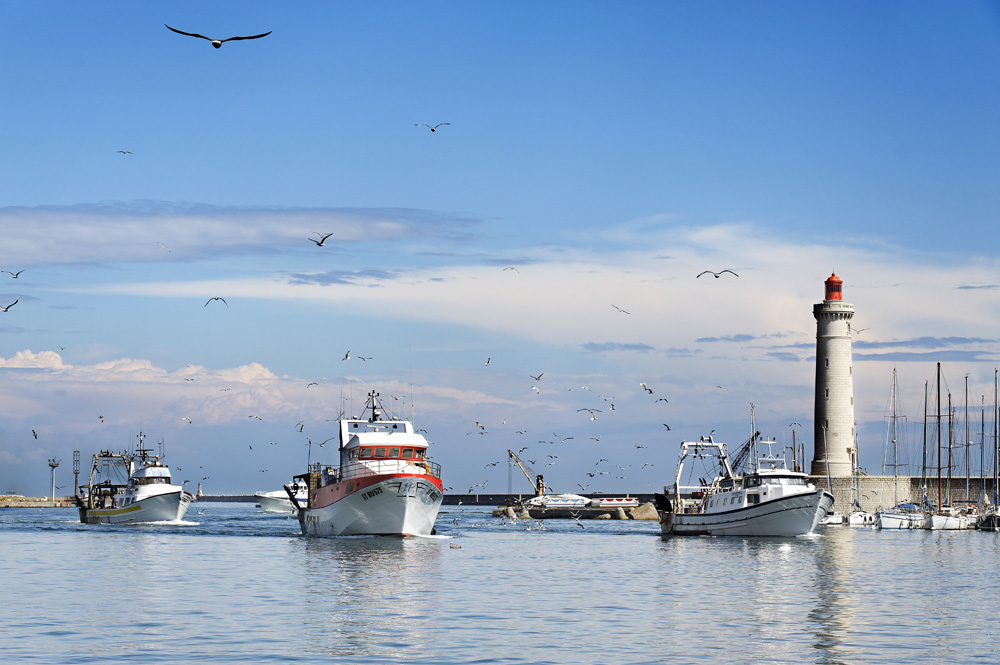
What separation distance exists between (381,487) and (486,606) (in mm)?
32718

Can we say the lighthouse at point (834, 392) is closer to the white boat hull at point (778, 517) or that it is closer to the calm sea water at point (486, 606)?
the white boat hull at point (778, 517)

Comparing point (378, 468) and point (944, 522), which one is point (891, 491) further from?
point (378, 468)

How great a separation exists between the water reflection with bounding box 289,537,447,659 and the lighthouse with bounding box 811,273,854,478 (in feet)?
204

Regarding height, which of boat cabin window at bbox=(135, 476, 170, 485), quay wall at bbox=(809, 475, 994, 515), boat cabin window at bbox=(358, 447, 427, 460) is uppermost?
boat cabin window at bbox=(358, 447, 427, 460)

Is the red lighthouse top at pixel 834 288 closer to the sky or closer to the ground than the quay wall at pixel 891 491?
closer to the sky

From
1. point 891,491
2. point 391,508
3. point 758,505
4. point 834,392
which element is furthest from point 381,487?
point 891,491

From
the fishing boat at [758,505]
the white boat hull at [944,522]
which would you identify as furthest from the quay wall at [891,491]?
the fishing boat at [758,505]

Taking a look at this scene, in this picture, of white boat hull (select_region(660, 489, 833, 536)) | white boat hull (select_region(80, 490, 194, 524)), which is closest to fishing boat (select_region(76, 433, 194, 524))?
white boat hull (select_region(80, 490, 194, 524))

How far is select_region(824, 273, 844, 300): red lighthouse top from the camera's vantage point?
11900cm

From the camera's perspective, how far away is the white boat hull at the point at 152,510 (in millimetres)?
106750

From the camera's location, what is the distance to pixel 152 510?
107m

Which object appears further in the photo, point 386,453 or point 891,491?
point 891,491

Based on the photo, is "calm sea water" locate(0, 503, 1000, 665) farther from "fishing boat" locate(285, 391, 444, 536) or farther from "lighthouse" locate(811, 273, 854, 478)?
"lighthouse" locate(811, 273, 854, 478)

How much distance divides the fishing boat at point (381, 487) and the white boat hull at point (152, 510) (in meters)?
34.8
